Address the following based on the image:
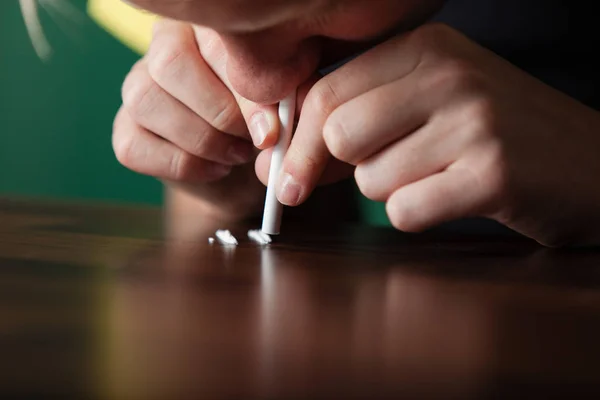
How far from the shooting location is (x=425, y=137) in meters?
0.42

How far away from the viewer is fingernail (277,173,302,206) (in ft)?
1.39

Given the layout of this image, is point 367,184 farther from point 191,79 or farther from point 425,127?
point 191,79

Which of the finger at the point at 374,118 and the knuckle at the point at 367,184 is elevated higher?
the finger at the point at 374,118

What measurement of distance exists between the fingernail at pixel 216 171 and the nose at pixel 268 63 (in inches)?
6.1

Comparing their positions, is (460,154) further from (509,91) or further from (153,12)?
(153,12)

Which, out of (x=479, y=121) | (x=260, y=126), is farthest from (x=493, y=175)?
(x=260, y=126)

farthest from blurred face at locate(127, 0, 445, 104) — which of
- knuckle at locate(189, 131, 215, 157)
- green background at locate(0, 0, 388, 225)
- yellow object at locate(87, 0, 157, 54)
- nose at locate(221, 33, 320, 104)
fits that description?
green background at locate(0, 0, 388, 225)

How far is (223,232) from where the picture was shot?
1.44 feet

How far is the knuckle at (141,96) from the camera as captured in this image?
0.55 m

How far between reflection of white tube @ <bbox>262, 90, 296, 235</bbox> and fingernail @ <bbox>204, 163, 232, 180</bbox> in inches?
5.3

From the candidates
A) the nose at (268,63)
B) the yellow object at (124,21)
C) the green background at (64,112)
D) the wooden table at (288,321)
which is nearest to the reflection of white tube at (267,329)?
the wooden table at (288,321)

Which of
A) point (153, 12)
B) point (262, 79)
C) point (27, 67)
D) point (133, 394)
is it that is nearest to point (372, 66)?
point (262, 79)

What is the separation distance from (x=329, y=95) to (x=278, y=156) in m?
0.05

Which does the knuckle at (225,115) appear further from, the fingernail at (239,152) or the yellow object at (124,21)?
the yellow object at (124,21)
